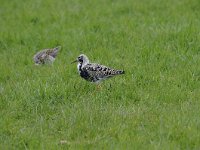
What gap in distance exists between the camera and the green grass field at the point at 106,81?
7.58 m

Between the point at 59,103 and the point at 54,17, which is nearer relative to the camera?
the point at 59,103

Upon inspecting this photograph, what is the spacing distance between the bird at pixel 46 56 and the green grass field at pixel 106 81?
137mm

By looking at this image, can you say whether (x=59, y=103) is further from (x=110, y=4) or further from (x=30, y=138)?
(x=110, y=4)

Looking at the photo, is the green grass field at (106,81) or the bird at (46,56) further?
the bird at (46,56)

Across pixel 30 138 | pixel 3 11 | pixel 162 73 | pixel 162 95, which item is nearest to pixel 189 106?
pixel 162 95

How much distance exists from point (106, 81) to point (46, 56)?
2.18 m

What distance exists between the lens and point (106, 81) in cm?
968

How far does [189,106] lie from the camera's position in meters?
8.20

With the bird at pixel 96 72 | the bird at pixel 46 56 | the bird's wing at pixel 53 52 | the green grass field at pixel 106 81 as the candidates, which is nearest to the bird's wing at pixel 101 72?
the bird at pixel 96 72

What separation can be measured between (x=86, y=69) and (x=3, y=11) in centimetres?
727

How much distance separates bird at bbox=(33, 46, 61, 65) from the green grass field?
137 millimetres

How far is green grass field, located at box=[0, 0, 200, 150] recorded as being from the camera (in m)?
7.58

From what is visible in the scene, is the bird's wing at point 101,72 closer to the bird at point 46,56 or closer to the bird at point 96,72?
the bird at point 96,72

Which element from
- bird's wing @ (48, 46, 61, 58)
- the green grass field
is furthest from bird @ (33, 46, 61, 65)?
the green grass field
